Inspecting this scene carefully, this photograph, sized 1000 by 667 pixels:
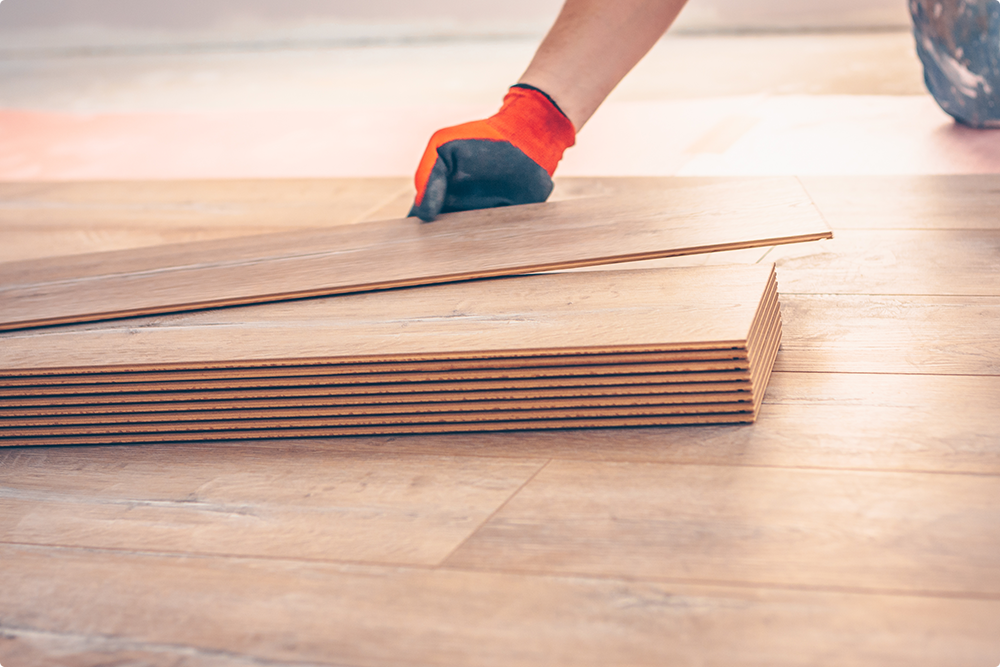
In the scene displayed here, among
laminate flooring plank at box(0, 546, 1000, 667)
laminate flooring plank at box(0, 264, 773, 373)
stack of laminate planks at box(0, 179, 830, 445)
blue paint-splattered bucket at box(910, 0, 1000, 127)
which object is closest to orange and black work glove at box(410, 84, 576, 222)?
stack of laminate planks at box(0, 179, 830, 445)

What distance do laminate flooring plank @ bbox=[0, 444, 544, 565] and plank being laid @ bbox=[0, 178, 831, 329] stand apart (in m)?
0.29

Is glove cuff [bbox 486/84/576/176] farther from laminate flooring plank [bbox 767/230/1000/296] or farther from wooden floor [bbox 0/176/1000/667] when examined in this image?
wooden floor [bbox 0/176/1000/667]

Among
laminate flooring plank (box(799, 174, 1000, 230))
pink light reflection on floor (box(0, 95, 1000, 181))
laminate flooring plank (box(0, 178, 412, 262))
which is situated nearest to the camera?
laminate flooring plank (box(799, 174, 1000, 230))

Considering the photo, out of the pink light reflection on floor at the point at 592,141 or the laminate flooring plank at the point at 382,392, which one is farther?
the pink light reflection on floor at the point at 592,141

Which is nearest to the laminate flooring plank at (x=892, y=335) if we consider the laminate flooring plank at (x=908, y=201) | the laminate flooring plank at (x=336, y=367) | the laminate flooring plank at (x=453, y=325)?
the laminate flooring plank at (x=453, y=325)

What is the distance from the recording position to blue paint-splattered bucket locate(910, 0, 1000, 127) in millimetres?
2172

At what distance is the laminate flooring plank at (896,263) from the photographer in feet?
4.57

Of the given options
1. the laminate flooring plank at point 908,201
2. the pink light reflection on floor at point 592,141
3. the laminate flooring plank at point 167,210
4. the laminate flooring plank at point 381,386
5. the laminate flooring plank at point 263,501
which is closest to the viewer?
the laminate flooring plank at point 263,501

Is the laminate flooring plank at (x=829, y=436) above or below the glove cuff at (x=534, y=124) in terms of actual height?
→ below

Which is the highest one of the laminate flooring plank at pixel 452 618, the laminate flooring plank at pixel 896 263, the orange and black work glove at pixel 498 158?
the orange and black work glove at pixel 498 158

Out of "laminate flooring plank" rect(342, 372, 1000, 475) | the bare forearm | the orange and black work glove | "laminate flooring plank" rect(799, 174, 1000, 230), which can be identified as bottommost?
"laminate flooring plank" rect(799, 174, 1000, 230)

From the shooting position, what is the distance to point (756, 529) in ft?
2.91

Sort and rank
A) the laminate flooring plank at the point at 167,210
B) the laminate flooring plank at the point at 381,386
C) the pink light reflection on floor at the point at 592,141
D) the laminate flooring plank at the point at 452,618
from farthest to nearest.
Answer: the pink light reflection on floor at the point at 592,141 → the laminate flooring plank at the point at 167,210 → the laminate flooring plank at the point at 381,386 → the laminate flooring plank at the point at 452,618

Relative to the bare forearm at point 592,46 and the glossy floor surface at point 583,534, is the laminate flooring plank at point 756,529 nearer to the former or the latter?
the glossy floor surface at point 583,534
